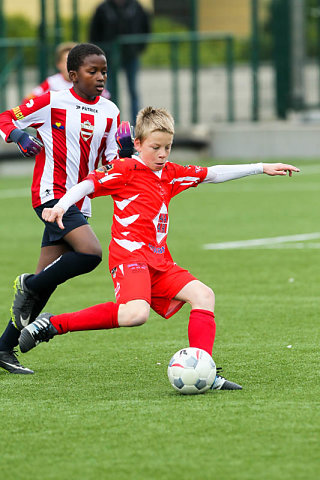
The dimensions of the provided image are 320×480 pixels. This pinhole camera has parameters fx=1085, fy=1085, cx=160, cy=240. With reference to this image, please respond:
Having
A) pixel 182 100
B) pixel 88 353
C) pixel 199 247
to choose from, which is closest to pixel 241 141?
pixel 182 100

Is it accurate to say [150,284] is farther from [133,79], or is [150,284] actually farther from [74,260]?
[133,79]

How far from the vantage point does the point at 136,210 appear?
18.3ft

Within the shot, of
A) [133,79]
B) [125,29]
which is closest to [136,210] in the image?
[133,79]

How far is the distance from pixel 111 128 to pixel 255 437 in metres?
2.44

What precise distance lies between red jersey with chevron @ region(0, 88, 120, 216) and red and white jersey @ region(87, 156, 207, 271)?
614 millimetres

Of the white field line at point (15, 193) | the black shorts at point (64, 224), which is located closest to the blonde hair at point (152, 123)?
the black shorts at point (64, 224)

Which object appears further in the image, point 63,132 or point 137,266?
point 63,132

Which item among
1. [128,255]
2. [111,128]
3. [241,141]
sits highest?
[111,128]

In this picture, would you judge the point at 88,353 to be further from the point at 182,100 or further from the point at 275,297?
the point at 182,100

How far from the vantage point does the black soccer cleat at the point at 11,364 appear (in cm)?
591

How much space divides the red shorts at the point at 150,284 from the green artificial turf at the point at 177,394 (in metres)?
0.40

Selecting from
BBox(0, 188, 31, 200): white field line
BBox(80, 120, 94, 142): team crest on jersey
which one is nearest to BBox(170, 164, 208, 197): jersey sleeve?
BBox(80, 120, 94, 142): team crest on jersey

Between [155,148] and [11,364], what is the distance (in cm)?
147

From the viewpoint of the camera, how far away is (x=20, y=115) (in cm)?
618
